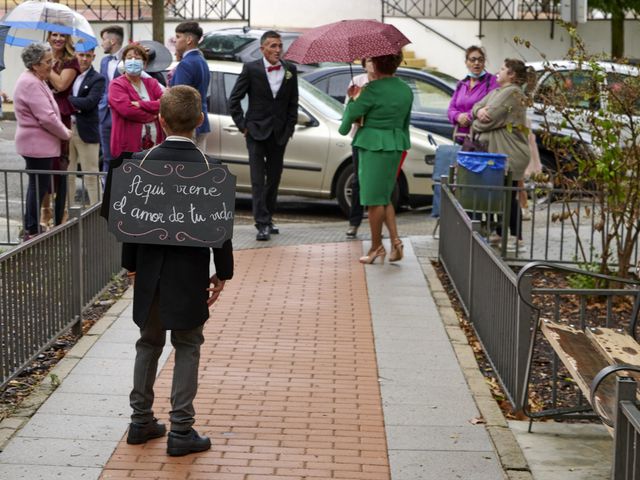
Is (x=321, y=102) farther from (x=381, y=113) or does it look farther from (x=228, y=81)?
(x=381, y=113)

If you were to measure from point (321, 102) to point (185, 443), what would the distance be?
9.03 metres

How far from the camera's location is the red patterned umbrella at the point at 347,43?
412 inches

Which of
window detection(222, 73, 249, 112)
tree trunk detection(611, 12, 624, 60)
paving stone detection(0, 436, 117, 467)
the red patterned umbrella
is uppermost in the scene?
tree trunk detection(611, 12, 624, 60)

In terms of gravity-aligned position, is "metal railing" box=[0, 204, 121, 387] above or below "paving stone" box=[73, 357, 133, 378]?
above

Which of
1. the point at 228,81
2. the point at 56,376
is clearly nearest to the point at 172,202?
the point at 56,376

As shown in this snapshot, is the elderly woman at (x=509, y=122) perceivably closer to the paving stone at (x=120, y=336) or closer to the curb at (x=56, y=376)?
the curb at (x=56, y=376)

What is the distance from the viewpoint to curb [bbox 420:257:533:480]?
19.2 ft

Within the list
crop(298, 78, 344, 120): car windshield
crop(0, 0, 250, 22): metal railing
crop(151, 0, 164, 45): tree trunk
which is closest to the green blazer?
crop(298, 78, 344, 120): car windshield

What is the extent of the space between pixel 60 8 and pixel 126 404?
6.71m

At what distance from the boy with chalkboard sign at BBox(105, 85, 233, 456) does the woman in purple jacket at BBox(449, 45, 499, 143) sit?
6.84m

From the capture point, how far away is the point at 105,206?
5.95 metres

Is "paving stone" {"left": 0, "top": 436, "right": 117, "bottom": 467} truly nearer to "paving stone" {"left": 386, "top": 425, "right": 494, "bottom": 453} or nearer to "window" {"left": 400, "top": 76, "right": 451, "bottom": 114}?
"paving stone" {"left": 386, "top": 425, "right": 494, "bottom": 453}

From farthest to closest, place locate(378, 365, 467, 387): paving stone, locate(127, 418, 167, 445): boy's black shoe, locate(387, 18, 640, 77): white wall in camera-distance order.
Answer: locate(387, 18, 640, 77): white wall < locate(378, 365, 467, 387): paving stone < locate(127, 418, 167, 445): boy's black shoe

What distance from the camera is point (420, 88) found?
54.5 feet
